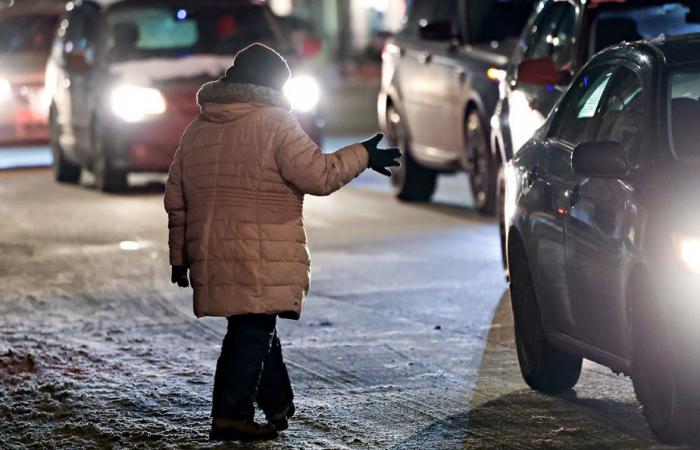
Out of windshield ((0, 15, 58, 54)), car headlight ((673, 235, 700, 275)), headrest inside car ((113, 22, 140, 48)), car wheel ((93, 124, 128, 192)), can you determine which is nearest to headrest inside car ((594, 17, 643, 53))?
car headlight ((673, 235, 700, 275))

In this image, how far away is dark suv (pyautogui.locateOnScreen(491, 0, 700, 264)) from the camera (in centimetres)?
1162

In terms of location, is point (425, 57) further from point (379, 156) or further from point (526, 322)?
point (379, 156)

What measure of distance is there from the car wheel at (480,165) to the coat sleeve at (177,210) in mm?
7827

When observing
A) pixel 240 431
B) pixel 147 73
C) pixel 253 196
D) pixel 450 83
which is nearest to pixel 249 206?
pixel 253 196

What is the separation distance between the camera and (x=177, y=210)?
756cm

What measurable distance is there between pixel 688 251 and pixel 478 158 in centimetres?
906

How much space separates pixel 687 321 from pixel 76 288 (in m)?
6.47

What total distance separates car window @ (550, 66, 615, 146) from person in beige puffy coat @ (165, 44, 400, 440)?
1.15 metres

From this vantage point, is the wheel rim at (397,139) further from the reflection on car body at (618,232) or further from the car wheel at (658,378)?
the car wheel at (658,378)

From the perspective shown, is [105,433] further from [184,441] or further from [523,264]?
[523,264]

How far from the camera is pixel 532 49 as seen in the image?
12508 millimetres

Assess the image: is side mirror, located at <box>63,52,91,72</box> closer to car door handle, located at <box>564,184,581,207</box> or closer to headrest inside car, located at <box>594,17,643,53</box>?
headrest inside car, located at <box>594,17,643,53</box>

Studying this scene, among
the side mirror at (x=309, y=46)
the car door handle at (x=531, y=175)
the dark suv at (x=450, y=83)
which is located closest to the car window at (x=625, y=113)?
the car door handle at (x=531, y=175)

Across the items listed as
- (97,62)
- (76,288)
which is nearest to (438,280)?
(76,288)
